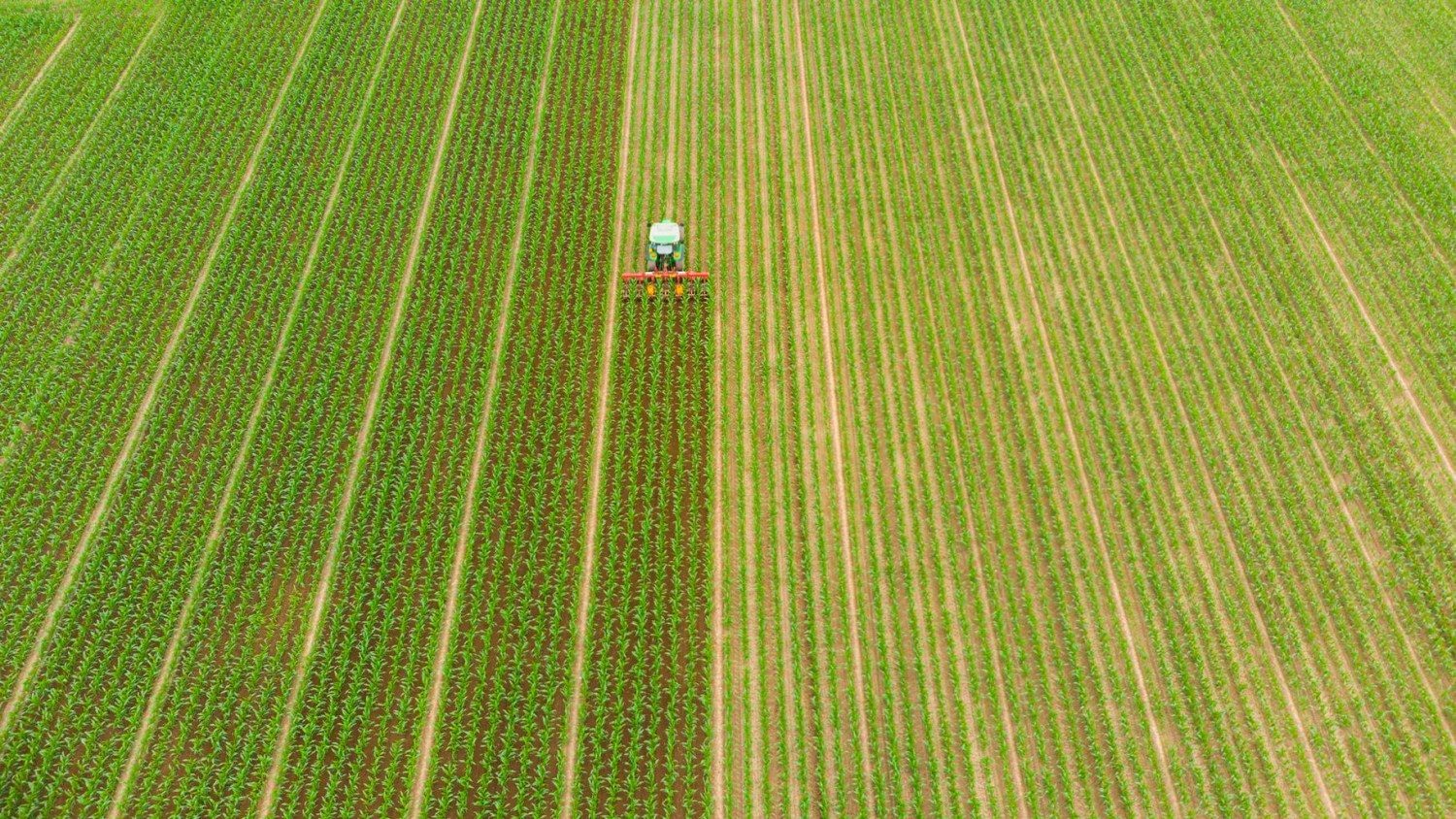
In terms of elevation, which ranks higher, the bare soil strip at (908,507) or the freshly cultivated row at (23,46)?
the freshly cultivated row at (23,46)

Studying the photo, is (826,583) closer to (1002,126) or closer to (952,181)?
(952,181)

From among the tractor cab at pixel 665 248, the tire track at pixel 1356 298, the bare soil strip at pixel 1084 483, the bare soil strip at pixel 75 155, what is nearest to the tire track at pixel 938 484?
the bare soil strip at pixel 1084 483

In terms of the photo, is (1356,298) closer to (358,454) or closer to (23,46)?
(358,454)

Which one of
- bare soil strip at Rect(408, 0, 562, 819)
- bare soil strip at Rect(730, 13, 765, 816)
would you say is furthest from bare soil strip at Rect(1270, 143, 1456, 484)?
bare soil strip at Rect(408, 0, 562, 819)

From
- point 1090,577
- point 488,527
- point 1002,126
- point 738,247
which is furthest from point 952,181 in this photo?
point 488,527

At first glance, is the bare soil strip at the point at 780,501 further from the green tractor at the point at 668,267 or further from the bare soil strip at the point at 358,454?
the bare soil strip at the point at 358,454

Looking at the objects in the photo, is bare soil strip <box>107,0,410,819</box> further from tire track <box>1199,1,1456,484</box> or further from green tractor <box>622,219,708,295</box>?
tire track <box>1199,1,1456,484</box>
